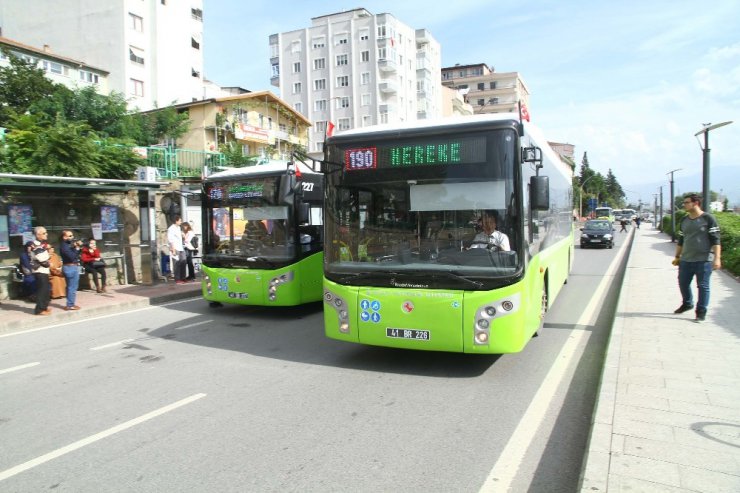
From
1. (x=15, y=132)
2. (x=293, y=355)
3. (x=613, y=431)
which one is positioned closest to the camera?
(x=613, y=431)

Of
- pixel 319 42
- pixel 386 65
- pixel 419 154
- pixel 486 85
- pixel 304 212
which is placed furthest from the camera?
pixel 486 85

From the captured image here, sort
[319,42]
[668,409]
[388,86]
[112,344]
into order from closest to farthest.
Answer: [668,409]
[112,344]
[388,86]
[319,42]

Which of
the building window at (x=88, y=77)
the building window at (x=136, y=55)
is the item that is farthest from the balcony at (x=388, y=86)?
the building window at (x=88, y=77)

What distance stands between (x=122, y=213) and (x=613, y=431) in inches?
561

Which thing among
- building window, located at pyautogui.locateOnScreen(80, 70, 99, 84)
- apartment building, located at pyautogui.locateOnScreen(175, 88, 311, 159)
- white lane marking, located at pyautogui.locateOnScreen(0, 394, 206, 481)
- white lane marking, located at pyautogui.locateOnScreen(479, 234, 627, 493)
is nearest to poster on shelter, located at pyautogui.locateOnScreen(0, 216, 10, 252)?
white lane marking, located at pyautogui.locateOnScreen(0, 394, 206, 481)

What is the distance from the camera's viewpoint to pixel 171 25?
1984 inches

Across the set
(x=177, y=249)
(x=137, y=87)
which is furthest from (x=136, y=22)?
(x=177, y=249)

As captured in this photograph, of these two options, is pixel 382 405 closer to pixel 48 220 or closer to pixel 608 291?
pixel 608 291

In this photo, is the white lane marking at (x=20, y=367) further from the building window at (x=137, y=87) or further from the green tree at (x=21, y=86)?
the building window at (x=137, y=87)

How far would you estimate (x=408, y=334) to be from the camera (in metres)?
5.88

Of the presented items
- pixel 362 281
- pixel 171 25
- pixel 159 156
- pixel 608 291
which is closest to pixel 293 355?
pixel 362 281

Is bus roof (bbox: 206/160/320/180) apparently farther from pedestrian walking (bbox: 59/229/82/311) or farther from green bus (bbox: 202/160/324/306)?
pedestrian walking (bbox: 59/229/82/311)

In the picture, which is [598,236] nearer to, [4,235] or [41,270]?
[41,270]

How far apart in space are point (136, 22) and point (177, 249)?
137ft
